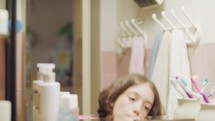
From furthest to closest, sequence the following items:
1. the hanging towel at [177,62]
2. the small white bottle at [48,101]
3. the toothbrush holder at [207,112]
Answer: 1. the hanging towel at [177,62]
2. the toothbrush holder at [207,112]
3. the small white bottle at [48,101]

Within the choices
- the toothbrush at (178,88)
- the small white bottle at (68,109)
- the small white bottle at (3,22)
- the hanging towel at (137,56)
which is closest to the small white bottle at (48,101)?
the small white bottle at (68,109)

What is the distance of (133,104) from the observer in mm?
1152

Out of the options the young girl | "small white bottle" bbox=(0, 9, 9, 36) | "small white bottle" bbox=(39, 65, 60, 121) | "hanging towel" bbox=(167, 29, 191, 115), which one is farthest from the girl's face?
"small white bottle" bbox=(0, 9, 9, 36)

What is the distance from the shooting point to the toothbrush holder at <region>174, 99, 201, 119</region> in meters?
1.18

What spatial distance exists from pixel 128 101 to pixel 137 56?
21cm

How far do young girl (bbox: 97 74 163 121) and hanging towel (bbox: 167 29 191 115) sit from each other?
0.06 metres

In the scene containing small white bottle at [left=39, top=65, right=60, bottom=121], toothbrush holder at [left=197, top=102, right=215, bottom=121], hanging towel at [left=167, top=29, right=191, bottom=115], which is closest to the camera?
small white bottle at [left=39, top=65, right=60, bottom=121]

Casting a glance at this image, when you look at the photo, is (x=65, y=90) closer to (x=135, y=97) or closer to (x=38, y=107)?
(x=38, y=107)

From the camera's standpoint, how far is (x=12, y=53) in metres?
1.03

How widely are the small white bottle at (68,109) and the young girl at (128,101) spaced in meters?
0.15

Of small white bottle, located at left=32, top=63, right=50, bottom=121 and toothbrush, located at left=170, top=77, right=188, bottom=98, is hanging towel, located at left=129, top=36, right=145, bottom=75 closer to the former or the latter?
toothbrush, located at left=170, top=77, right=188, bottom=98

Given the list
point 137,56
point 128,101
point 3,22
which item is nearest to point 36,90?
point 3,22

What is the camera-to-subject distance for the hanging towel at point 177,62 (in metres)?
1.25

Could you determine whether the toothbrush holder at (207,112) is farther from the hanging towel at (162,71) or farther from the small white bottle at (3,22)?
the small white bottle at (3,22)
